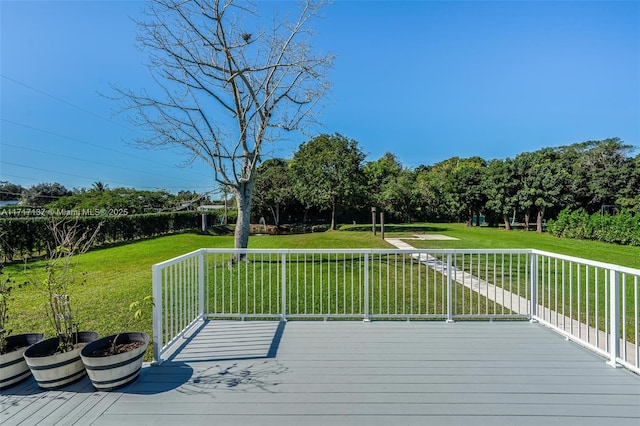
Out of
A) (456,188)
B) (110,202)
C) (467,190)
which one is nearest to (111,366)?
(110,202)

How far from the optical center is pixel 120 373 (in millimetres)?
2213

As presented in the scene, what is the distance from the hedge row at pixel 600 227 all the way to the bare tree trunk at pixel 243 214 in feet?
48.2

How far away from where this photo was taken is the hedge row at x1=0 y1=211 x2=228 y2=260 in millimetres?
9328

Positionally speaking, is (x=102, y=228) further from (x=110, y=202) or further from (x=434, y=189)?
(x=434, y=189)

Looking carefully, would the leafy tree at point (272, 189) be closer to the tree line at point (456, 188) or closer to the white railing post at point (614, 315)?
the tree line at point (456, 188)

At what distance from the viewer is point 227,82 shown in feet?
25.1

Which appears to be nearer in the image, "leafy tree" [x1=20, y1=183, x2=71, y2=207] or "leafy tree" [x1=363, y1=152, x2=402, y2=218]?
"leafy tree" [x1=363, y1=152, x2=402, y2=218]

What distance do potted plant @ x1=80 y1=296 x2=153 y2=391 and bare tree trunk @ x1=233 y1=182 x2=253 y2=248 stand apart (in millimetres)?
5455

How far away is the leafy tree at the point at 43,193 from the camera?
1157 inches

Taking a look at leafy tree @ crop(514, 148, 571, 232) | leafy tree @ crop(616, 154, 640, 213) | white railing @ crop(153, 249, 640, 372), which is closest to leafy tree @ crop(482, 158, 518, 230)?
leafy tree @ crop(514, 148, 571, 232)

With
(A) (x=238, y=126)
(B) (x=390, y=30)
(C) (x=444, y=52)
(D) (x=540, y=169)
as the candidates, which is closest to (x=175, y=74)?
(A) (x=238, y=126)

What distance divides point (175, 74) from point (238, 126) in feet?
6.18

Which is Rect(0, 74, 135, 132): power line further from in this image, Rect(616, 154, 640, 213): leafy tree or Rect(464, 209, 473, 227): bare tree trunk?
Rect(616, 154, 640, 213): leafy tree

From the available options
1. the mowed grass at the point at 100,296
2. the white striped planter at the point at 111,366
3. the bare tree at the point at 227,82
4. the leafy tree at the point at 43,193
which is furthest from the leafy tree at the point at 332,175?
the leafy tree at the point at 43,193
